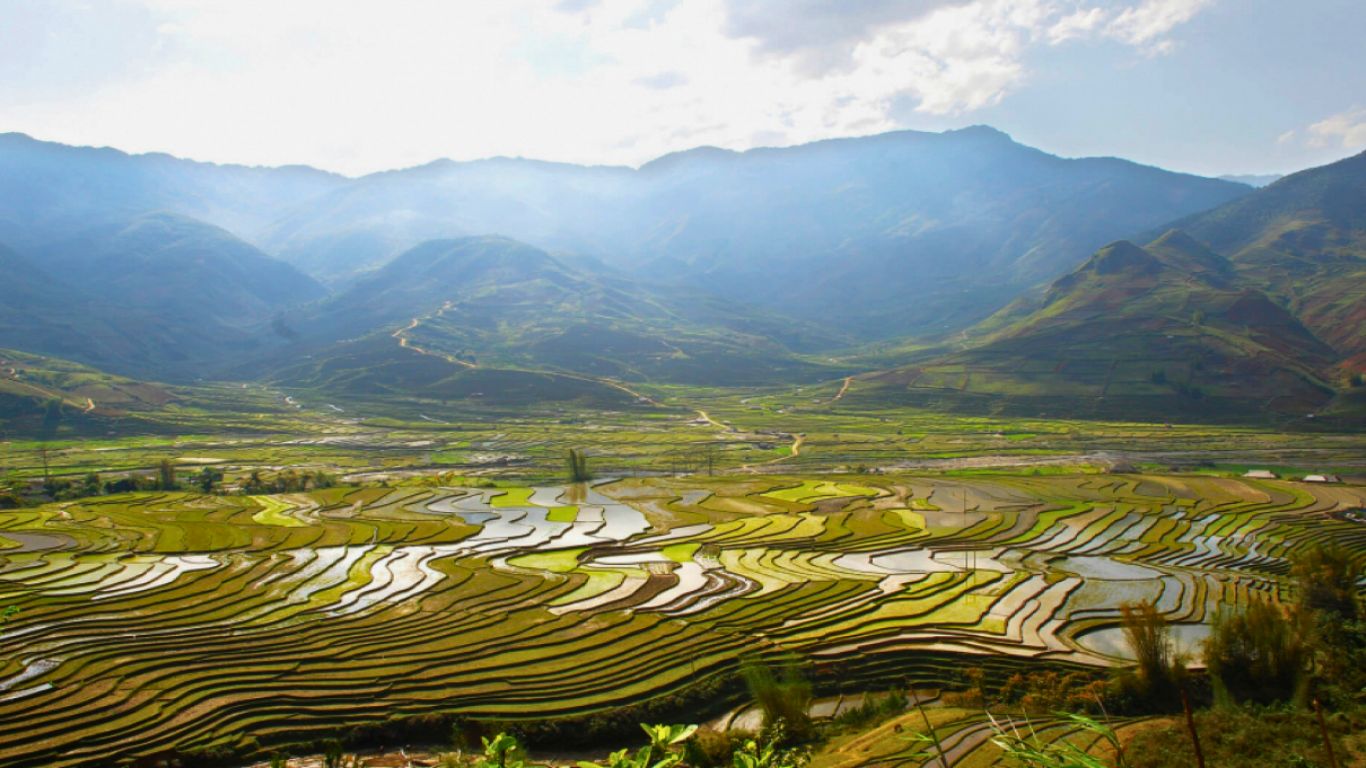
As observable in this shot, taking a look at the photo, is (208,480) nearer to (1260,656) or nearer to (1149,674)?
(1149,674)

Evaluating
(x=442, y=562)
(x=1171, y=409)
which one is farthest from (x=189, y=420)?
(x=1171, y=409)

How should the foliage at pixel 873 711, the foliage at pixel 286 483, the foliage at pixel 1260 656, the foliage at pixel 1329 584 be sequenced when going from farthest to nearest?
the foliage at pixel 286 483 → the foliage at pixel 1329 584 → the foliage at pixel 1260 656 → the foliage at pixel 873 711

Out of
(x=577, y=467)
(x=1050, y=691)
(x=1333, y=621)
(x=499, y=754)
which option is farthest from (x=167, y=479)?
(x=1333, y=621)

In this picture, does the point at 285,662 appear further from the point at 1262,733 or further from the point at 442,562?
the point at 1262,733

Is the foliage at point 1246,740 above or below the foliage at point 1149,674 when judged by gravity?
above

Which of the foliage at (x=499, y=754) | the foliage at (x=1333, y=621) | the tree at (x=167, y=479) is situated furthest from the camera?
the tree at (x=167, y=479)

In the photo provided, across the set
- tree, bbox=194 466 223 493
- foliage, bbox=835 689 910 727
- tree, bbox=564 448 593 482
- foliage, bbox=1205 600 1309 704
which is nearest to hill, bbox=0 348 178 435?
tree, bbox=194 466 223 493

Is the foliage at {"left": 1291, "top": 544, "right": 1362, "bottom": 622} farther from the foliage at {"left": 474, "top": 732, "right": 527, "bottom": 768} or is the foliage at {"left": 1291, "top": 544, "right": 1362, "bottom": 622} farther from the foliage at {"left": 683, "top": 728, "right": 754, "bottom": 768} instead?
the foliage at {"left": 474, "top": 732, "right": 527, "bottom": 768}

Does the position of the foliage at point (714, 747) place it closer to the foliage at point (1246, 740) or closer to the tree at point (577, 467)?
the foliage at point (1246, 740)

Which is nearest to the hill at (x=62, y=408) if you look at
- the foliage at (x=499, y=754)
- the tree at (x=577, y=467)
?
the tree at (x=577, y=467)
